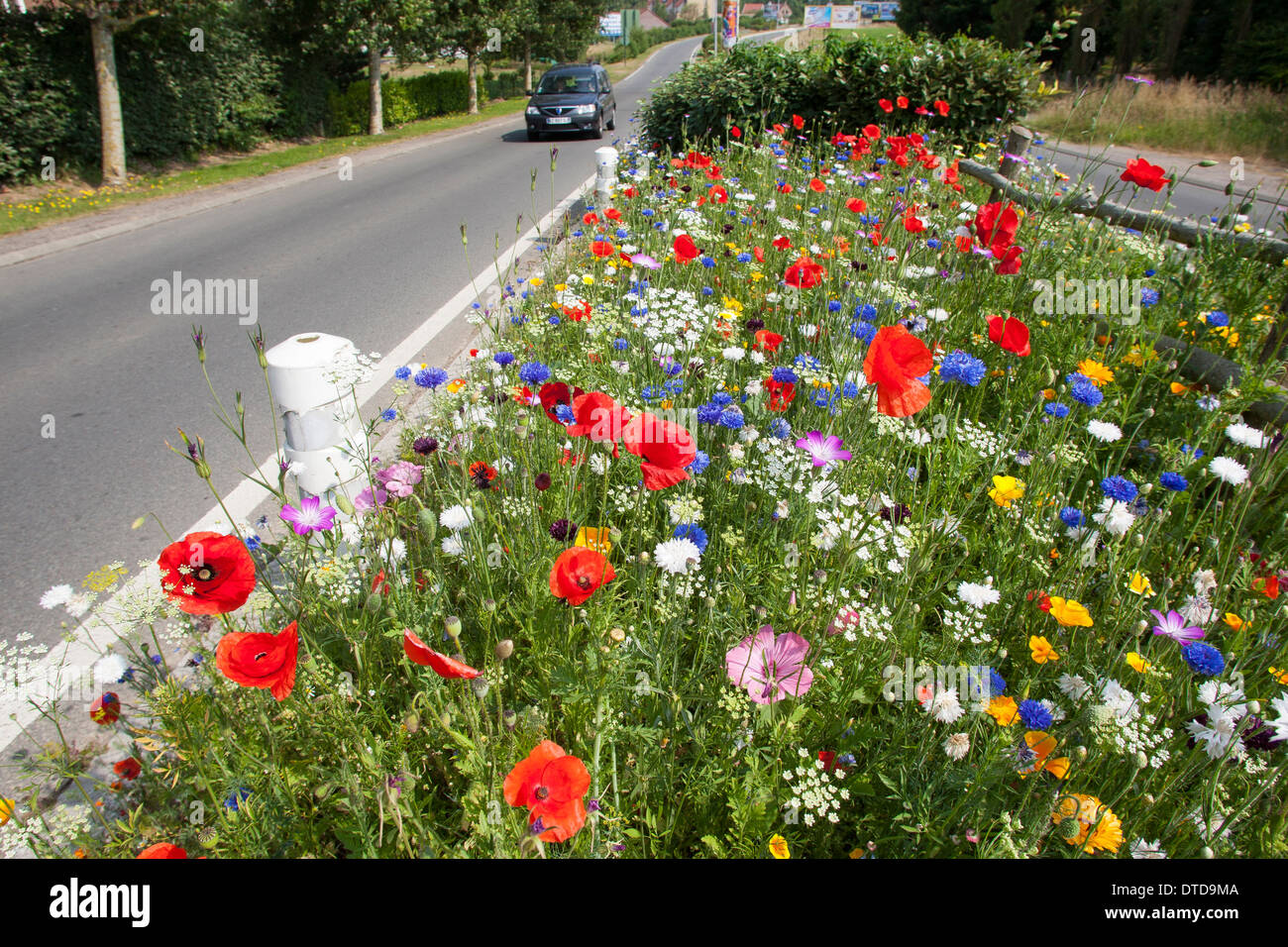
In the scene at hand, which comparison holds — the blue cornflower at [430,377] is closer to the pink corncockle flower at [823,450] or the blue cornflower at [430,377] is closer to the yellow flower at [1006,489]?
the pink corncockle flower at [823,450]

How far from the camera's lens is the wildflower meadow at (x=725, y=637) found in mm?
1250

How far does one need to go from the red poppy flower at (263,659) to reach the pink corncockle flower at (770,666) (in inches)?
33.1

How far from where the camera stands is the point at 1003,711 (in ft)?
4.24

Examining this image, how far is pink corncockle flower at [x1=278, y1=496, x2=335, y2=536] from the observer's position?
163 centimetres

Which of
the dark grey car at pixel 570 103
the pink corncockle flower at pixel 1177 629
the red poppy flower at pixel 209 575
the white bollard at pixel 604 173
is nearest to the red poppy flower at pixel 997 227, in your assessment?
the pink corncockle flower at pixel 1177 629

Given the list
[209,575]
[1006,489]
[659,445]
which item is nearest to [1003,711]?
[1006,489]

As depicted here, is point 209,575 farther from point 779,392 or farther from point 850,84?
point 850,84

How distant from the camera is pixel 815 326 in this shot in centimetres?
273

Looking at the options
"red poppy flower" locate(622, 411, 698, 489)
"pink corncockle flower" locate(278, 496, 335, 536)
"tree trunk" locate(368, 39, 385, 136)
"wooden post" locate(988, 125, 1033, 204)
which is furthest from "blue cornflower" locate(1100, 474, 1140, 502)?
"tree trunk" locate(368, 39, 385, 136)

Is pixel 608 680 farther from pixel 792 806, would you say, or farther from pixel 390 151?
pixel 390 151

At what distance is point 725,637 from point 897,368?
0.76 meters
